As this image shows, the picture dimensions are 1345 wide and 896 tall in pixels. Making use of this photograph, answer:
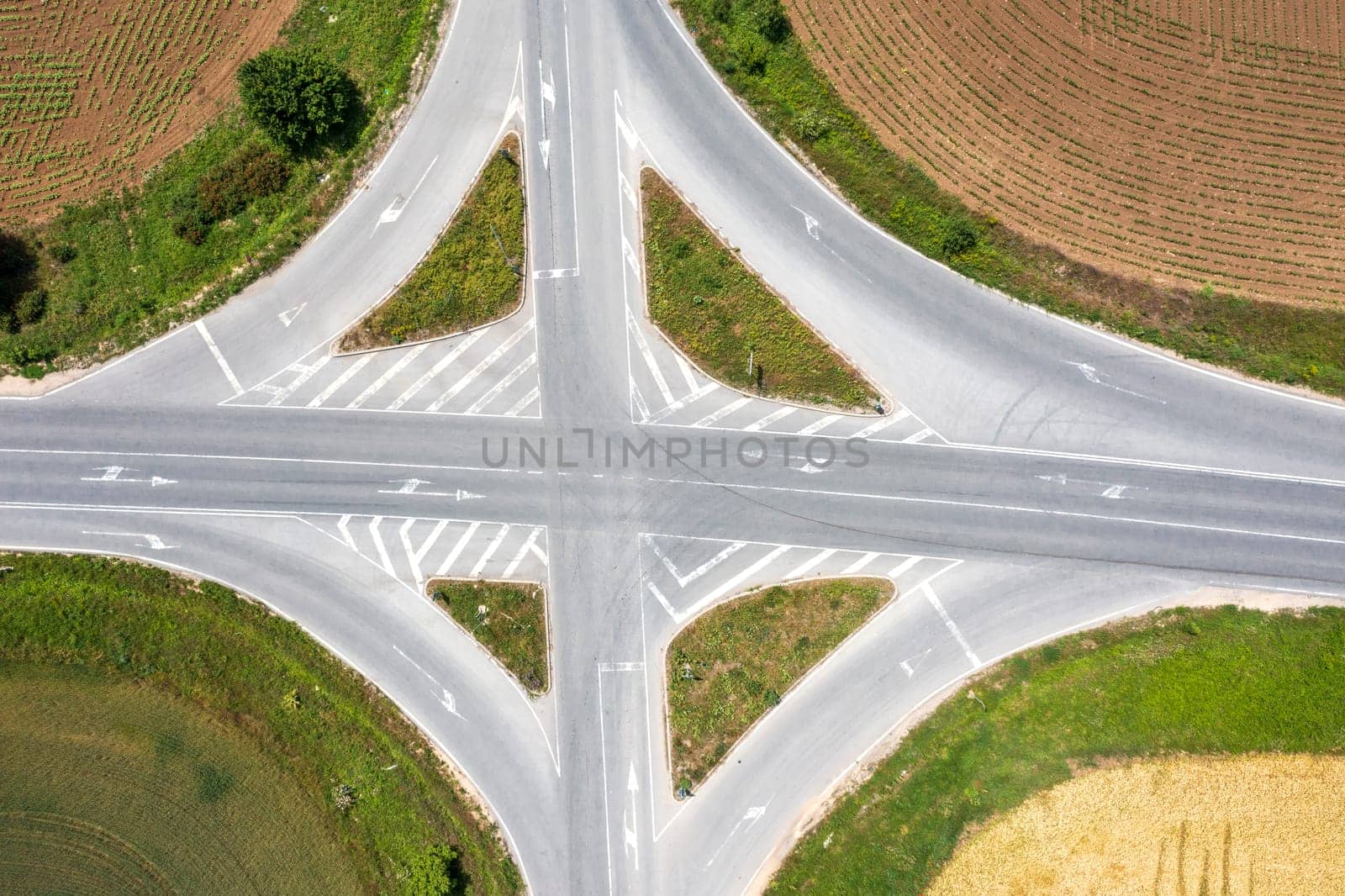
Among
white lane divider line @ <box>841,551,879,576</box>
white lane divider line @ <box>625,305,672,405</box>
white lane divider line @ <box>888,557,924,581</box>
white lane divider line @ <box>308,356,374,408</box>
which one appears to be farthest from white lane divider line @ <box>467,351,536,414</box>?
white lane divider line @ <box>888,557,924,581</box>

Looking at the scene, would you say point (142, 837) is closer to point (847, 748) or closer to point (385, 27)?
point (847, 748)

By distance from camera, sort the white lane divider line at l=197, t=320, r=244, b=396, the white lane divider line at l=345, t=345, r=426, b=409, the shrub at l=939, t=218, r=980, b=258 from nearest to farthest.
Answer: the shrub at l=939, t=218, r=980, b=258
the white lane divider line at l=345, t=345, r=426, b=409
the white lane divider line at l=197, t=320, r=244, b=396

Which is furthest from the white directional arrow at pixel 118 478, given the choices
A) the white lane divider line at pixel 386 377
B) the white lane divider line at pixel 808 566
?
→ the white lane divider line at pixel 808 566

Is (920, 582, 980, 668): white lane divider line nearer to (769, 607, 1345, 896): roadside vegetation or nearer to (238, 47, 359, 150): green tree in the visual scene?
(769, 607, 1345, 896): roadside vegetation

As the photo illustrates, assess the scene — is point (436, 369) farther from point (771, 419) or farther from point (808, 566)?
point (808, 566)

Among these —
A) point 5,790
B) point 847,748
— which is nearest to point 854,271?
point 847,748

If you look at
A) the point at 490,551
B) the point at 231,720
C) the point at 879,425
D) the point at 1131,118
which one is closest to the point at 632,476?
the point at 490,551

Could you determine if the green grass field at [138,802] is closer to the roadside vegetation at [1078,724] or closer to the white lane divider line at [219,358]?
the white lane divider line at [219,358]
